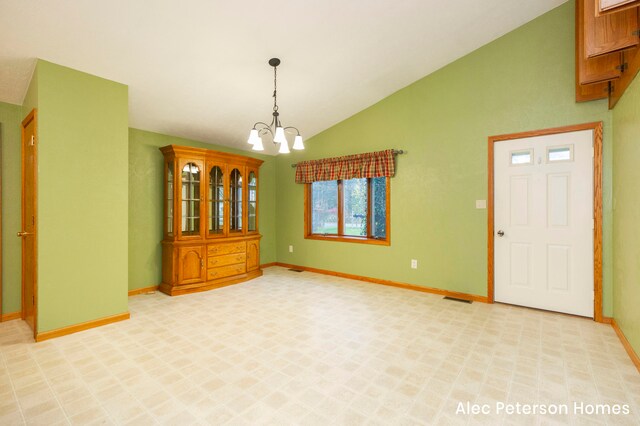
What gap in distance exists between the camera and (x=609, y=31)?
6.57 ft

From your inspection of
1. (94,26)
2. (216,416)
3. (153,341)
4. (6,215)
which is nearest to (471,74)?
(94,26)

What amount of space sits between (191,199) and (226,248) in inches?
35.3

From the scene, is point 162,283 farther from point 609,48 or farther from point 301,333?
point 609,48

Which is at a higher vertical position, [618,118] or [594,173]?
[618,118]

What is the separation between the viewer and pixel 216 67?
10.6ft

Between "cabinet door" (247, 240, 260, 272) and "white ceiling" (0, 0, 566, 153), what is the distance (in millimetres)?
1962

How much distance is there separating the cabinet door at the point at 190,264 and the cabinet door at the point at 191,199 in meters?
0.19

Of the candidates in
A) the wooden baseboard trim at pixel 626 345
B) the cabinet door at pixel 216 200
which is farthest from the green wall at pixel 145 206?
the wooden baseboard trim at pixel 626 345

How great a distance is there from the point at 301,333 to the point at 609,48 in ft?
10.5

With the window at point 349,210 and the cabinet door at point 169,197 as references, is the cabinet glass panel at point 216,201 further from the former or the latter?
the window at point 349,210

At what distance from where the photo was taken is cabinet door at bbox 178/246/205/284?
4102mm

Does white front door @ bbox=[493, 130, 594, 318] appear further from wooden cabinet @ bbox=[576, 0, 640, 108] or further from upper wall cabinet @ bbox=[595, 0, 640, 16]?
upper wall cabinet @ bbox=[595, 0, 640, 16]


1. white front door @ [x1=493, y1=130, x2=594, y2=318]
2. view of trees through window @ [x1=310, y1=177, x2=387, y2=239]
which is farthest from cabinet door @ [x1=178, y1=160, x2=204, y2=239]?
white front door @ [x1=493, y1=130, x2=594, y2=318]

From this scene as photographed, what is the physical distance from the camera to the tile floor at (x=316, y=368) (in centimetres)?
174
